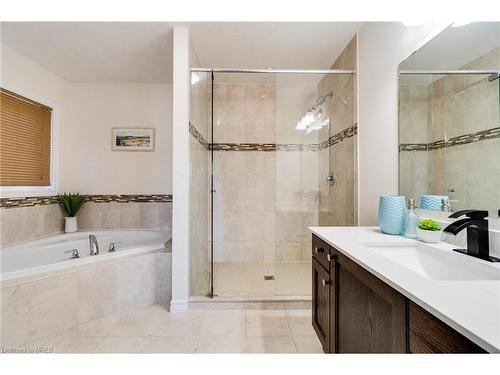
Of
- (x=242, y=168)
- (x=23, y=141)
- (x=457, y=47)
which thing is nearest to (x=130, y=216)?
(x=23, y=141)

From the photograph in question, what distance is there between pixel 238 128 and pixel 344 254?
2311 mm

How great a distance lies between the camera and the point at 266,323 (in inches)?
68.9

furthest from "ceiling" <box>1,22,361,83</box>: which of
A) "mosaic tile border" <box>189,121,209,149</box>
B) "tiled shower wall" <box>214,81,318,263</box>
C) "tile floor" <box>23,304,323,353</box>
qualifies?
"tile floor" <box>23,304,323,353</box>

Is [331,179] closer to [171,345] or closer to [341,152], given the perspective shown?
[341,152]

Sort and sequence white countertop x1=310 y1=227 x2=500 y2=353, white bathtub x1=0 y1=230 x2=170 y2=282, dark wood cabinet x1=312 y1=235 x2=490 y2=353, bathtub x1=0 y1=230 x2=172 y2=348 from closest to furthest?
white countertop x1=310 y1=227 x2=500 y2=353 → dark wood cabinet x1=312 y1=235 x2=490 y2=353 → bathtub x1=0 y1=230 x2=172 y2=348 → white bathtub x1=0 y1=230 x2=170 y2=282

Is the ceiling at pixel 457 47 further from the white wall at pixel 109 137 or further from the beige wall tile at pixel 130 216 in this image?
the beige wall tile at pixel 130 216

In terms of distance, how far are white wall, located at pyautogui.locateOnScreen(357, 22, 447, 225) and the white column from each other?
57.3 inches

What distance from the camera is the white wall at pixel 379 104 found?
4.91 ft

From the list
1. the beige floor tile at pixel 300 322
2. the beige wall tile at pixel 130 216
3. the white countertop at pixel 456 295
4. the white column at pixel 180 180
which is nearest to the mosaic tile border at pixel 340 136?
the white countertop at pixel 456 295

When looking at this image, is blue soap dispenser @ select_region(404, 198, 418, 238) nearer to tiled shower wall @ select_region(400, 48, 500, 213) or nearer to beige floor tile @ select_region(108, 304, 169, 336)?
tiled shower wall @ select_region(400, 48, 500, 213)

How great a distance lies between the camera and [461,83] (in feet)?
3.53

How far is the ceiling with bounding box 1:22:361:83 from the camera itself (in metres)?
1.92

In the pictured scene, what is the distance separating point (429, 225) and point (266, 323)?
1291 mm

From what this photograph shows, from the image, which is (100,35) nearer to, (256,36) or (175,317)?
(256,36)
